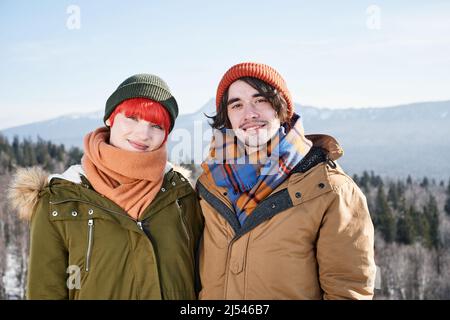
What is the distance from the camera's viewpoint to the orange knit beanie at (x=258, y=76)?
386 cm

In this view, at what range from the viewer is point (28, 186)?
370 centimetres

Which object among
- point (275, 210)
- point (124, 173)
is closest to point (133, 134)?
point (124, 173)

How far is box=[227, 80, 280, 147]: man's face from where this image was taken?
3820 millimetres

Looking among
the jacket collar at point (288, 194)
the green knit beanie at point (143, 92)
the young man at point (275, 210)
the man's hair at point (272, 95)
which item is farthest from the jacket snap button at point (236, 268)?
the green knit beanie at point (143, 92)

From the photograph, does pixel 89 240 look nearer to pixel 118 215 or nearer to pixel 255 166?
pixel 118 215

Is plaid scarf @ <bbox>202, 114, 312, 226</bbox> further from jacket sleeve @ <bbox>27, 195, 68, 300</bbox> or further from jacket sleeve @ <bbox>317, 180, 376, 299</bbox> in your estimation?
jacket sleeve @ <bbox>27, 195, 68, 300</bbox>

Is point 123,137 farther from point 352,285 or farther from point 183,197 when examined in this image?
point 352,285

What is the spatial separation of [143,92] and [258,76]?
92cm

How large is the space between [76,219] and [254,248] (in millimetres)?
1327

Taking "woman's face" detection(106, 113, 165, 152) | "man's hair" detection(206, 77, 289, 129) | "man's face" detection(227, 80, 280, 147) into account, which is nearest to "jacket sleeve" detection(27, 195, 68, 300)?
"woman's face" detection(106, 113, 165, 152)

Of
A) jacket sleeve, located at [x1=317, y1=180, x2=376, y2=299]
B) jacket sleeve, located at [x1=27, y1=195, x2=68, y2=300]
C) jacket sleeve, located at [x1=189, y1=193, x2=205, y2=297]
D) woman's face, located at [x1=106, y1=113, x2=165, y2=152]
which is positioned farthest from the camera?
jacket sleeve, located at [x1=189, y1=193, x2=205, y2=297]

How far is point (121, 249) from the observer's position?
143 inches

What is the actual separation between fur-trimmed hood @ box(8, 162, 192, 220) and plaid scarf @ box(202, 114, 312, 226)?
3.61 feet

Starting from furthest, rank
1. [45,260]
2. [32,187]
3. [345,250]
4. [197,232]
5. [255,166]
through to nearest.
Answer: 1. [197,232]
2. [255,166]
3. [32,187]
4. [45,260]
5. [345,250]
